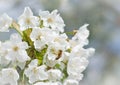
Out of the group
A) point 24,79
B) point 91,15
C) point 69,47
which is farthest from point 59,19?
point 91,15

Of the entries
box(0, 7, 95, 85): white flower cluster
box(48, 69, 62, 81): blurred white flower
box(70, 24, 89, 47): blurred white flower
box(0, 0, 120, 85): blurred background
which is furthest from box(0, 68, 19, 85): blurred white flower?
box(0, 0, 120, 85): blurred background

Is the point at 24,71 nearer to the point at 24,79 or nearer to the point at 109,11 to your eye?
the point at 24,79

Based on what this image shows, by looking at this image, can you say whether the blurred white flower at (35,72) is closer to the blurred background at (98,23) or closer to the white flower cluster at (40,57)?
the white flower cluster at (40,57)

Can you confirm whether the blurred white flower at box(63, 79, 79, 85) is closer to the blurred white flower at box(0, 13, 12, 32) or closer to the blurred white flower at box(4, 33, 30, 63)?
the blurred white flower at box(4, 33, 30, 63)

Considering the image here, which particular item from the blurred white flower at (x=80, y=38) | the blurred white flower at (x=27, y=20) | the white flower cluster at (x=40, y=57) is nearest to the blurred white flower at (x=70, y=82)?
the white flower cluster at (x=40, y=57)

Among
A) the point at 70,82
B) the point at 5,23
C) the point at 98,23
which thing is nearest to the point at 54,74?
the point at 70,82

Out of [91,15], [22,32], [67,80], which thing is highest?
[91,15]
